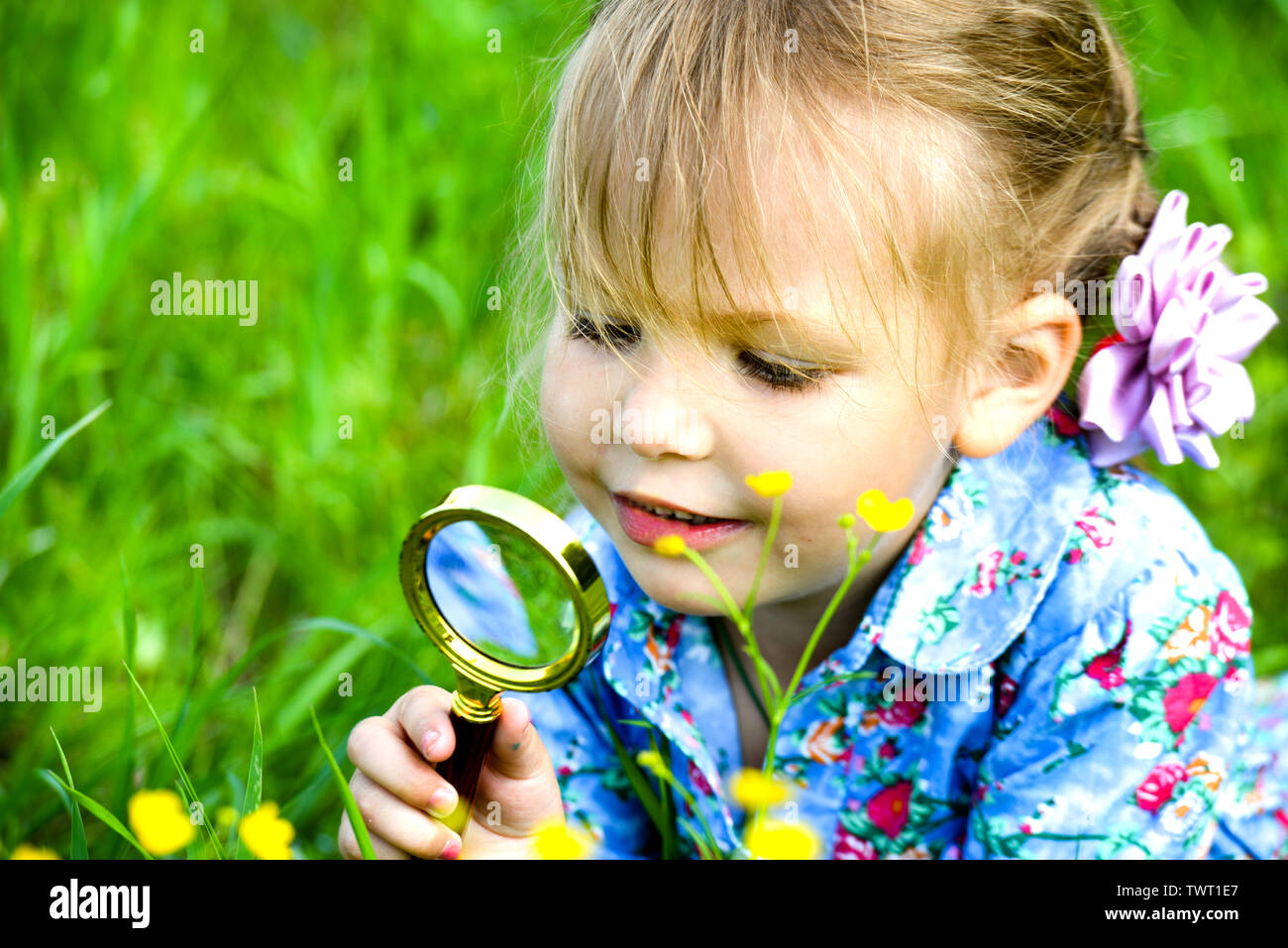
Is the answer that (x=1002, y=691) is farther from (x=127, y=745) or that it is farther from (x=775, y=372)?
(x=127, y=745)

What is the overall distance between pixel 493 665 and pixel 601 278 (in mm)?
375

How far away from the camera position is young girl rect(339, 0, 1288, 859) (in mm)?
1176

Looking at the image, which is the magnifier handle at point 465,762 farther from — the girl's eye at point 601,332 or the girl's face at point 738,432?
the girl's eye at point 601,332

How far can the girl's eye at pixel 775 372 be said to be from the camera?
119 centimetres

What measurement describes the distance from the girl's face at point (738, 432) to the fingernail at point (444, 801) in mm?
285

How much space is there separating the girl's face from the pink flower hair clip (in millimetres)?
222

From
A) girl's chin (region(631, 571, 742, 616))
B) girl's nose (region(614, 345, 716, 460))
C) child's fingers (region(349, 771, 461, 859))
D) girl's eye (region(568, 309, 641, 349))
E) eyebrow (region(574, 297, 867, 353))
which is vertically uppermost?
eyebrow (region(574, 297, 867, 353))

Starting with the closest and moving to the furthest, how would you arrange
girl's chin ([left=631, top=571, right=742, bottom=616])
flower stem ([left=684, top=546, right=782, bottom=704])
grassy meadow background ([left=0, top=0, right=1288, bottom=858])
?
flower stem ([left=684, top=546, right=782, bottom=704]) < girl's chin ([left=631, top=571, right=742, bottom=616]) < grassy meadow background ([left=0, top=0, right=1288, bottom=858])

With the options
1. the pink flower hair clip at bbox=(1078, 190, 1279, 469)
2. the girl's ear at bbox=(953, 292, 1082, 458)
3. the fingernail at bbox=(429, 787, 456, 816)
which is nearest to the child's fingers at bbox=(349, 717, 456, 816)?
the fingernail at bbox=(429, 787, 456, 816)

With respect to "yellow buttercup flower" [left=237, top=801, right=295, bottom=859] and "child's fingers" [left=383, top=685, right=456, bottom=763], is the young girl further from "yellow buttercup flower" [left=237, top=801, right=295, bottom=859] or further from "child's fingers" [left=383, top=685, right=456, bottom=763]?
"yellow buttercup flower" [left=237, top=801, right=295, bottom=859]

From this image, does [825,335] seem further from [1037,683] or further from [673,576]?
[1037,683]

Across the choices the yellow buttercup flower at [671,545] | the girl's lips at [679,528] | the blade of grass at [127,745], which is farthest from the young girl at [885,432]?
the blade of grass at [127,745]

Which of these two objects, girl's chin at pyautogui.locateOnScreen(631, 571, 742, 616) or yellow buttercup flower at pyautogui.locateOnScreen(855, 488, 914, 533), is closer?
yellow buttercup flower at pyautogui.locateOnScreen(855, 488, 914, 533)
